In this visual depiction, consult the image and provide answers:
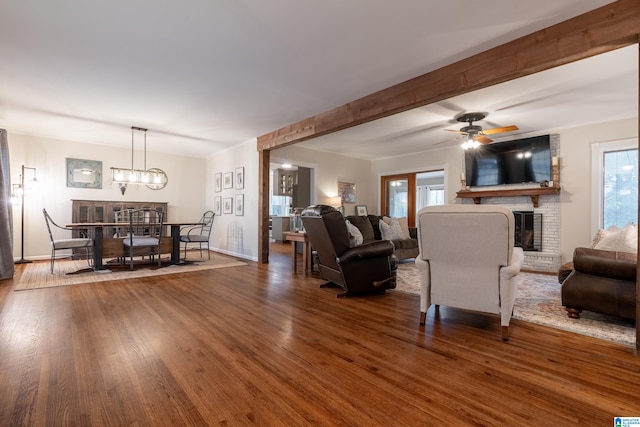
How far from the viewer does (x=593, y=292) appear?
2.65 m

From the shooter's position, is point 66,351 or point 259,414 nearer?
point 259,414

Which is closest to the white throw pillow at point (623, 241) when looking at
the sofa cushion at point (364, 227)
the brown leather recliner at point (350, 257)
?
the brown leather recliner at point (350, 257)

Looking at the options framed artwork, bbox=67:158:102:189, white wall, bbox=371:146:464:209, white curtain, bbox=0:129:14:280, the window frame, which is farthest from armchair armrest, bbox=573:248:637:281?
framed artwork, bbox=67:158:102:189

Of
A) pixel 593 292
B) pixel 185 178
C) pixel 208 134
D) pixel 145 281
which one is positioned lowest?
pixel 145 281

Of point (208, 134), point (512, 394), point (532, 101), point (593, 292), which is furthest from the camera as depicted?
point (208, 134)

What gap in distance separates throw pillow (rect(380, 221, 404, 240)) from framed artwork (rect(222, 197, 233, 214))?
3557mm

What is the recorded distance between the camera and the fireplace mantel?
546 cm

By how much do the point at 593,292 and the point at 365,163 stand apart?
21.1ft

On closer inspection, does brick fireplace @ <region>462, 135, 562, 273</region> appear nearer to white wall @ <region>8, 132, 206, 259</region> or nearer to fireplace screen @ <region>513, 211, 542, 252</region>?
fireplace screen @ <region>513, 211, 542, 252</region>

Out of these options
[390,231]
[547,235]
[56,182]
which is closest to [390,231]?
[390,231]

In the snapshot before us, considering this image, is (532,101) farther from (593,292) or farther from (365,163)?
(365,163)

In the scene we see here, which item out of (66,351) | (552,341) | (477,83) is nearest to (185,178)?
(66,351)

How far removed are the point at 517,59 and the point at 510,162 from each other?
12.9 ft

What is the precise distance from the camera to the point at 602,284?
8.58 feet
